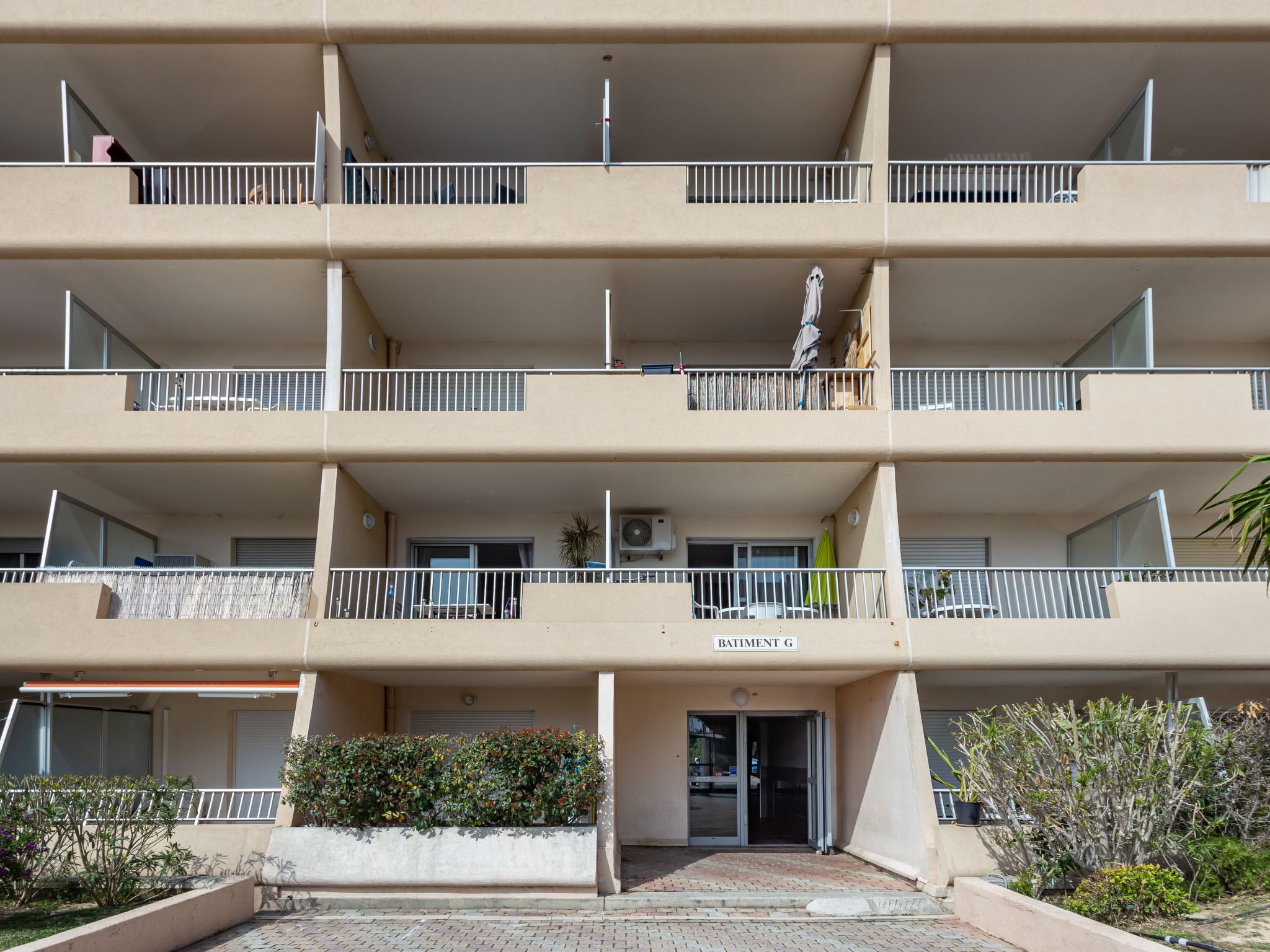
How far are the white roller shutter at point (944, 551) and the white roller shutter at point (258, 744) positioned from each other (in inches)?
434

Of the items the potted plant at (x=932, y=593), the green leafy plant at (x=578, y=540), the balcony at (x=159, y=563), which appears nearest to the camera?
the balcony at (x=159, y=563)

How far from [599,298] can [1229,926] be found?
1175 centimetres

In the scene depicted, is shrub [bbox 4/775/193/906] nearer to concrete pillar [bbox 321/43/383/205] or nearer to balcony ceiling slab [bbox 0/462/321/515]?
balcony ceiling slab [bbox 0/462/321/515]

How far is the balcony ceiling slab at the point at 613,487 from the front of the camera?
1566 cm

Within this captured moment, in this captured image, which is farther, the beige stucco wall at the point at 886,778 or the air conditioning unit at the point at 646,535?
the air conditioning unit at the point at 646,535

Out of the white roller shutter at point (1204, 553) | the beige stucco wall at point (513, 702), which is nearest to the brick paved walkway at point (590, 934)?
the beige stucco wall at point (513, 702)

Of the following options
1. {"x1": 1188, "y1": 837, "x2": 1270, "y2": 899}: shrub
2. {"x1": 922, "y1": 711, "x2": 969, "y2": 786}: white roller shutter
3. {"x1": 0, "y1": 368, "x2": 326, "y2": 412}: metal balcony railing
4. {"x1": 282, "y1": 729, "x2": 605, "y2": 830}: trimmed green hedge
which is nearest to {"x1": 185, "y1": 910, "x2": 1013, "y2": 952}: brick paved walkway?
{"x1": 282, "y1": 729, "x2": 605, "y2": 830}: trimmed green hedge

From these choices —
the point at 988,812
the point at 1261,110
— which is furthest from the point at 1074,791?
the point at 1261,110

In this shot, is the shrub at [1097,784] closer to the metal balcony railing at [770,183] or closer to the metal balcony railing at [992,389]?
the metal balcony railing at [992,389]

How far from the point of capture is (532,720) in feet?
59.3

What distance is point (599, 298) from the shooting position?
54.7ft

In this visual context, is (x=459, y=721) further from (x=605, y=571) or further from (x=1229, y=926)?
(x=1229, y=926)

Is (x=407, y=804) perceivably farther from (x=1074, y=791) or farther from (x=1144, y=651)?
(x=1144, y=651)

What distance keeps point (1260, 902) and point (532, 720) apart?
11.1 metres
